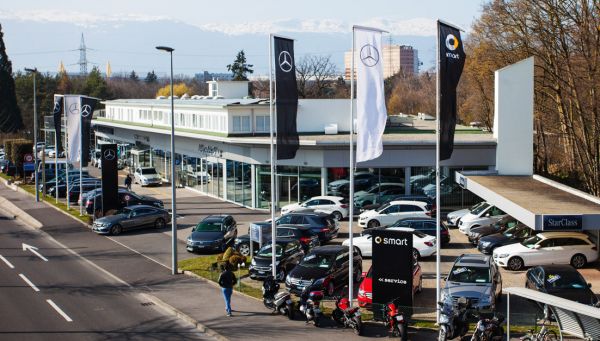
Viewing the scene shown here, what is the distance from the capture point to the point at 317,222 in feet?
116

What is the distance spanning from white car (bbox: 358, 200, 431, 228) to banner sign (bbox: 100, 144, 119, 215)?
14.5 metres

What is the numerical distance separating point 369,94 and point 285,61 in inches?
168

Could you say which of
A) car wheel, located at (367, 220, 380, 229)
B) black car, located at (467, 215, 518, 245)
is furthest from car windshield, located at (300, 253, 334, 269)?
A: car wheel, located at (367, 220, 380, 229)

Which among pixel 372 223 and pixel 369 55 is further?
pixel 372 223

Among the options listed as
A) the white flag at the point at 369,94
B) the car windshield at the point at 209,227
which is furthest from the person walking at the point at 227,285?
the car windshield at the point at 209,227

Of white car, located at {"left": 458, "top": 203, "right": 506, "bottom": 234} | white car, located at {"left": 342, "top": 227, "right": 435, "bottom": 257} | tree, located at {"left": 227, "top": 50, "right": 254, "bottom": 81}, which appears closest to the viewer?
white car, located at {"left": 342, "top": 227, "right": 435, "bottom": 257}

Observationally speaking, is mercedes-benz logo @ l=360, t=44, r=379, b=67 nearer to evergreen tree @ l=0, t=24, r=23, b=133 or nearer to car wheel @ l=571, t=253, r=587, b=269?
car wheel @ l=571, t=253, r=587, b=269

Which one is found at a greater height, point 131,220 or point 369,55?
point 369,55

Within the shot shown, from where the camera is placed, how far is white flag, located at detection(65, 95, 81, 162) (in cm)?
4612

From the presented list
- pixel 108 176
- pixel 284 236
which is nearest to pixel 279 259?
pixel 284 236

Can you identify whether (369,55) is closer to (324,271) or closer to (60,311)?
(324,271)

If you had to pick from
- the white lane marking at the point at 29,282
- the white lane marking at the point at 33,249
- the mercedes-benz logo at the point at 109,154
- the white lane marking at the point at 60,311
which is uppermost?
the mercedes-benz logo at the point at 109,154

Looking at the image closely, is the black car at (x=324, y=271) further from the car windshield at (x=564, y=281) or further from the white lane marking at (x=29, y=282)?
the white lane marking at (x=29, y=282)

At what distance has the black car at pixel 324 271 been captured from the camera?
84.1 feet
